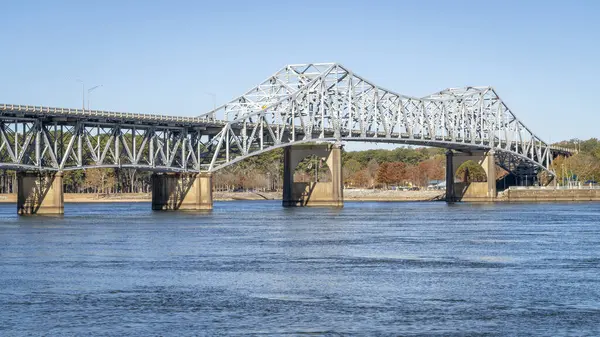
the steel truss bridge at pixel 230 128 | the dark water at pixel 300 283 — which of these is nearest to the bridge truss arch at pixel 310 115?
the steel truss bridge at pixel 230 128

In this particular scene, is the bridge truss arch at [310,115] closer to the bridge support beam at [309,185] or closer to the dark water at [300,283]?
the bridge support beam at [309,185]

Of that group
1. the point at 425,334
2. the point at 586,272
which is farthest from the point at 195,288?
the point at 586,272

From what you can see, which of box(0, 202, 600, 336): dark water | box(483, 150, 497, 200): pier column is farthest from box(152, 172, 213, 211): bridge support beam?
box(483, 150, 497, 200): pier column

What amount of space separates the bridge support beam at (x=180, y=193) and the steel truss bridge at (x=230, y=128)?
5.50 ft

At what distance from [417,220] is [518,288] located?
65682mm

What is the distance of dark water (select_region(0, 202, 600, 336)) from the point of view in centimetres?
3722

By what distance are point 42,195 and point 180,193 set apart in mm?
25573

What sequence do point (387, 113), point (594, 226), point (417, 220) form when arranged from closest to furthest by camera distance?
1. point (594, 226)
2. point (417, 220)
3. point (387, 113)

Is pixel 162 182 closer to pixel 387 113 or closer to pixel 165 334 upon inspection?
pixel 387 113

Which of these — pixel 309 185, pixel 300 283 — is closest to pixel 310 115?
pixel 309 185

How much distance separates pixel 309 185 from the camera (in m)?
161

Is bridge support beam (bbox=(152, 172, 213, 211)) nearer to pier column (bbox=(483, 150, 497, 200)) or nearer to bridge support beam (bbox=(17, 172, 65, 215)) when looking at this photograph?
bridge support beam (bbox=(17, 172, 65, 215))

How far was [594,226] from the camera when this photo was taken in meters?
95.3

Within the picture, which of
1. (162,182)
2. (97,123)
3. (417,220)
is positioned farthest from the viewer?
(162,182)
